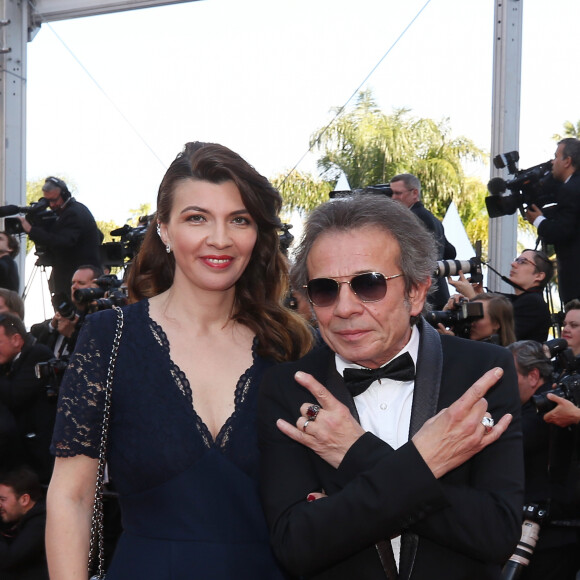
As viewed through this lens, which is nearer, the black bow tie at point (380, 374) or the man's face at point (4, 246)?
the black bow tie at point (380, 374)

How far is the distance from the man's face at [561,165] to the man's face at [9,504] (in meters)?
4.52

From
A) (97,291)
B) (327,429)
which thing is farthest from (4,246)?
(327,429)

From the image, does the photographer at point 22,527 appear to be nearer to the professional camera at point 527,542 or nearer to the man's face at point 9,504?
the man's face at point 9,504

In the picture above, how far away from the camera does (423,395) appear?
6.39 feet

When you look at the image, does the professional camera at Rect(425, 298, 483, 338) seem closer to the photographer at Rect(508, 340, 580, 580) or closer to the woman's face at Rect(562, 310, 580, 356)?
the photographer at Rect(508, 340, 580, 580)

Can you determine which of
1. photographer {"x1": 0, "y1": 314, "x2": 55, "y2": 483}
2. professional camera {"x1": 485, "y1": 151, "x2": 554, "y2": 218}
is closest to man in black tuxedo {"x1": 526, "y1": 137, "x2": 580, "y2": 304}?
professional camera {"x1": 485, "y1": 151, "x2": 554, "y2": 218}

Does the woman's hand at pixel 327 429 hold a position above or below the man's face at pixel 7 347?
below

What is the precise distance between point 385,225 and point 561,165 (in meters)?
5.04

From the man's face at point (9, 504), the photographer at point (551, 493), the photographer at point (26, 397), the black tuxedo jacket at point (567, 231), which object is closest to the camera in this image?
the photographer at point (551, 493)

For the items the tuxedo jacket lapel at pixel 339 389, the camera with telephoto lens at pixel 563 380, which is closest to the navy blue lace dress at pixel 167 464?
the tuxedo jacket lapel at pixel 339 389

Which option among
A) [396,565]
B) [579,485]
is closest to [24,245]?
[579,485]

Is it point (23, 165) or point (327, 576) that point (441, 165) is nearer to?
point (23, 165)

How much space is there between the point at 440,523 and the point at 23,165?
10.2 meters

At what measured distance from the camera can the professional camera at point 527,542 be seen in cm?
434
